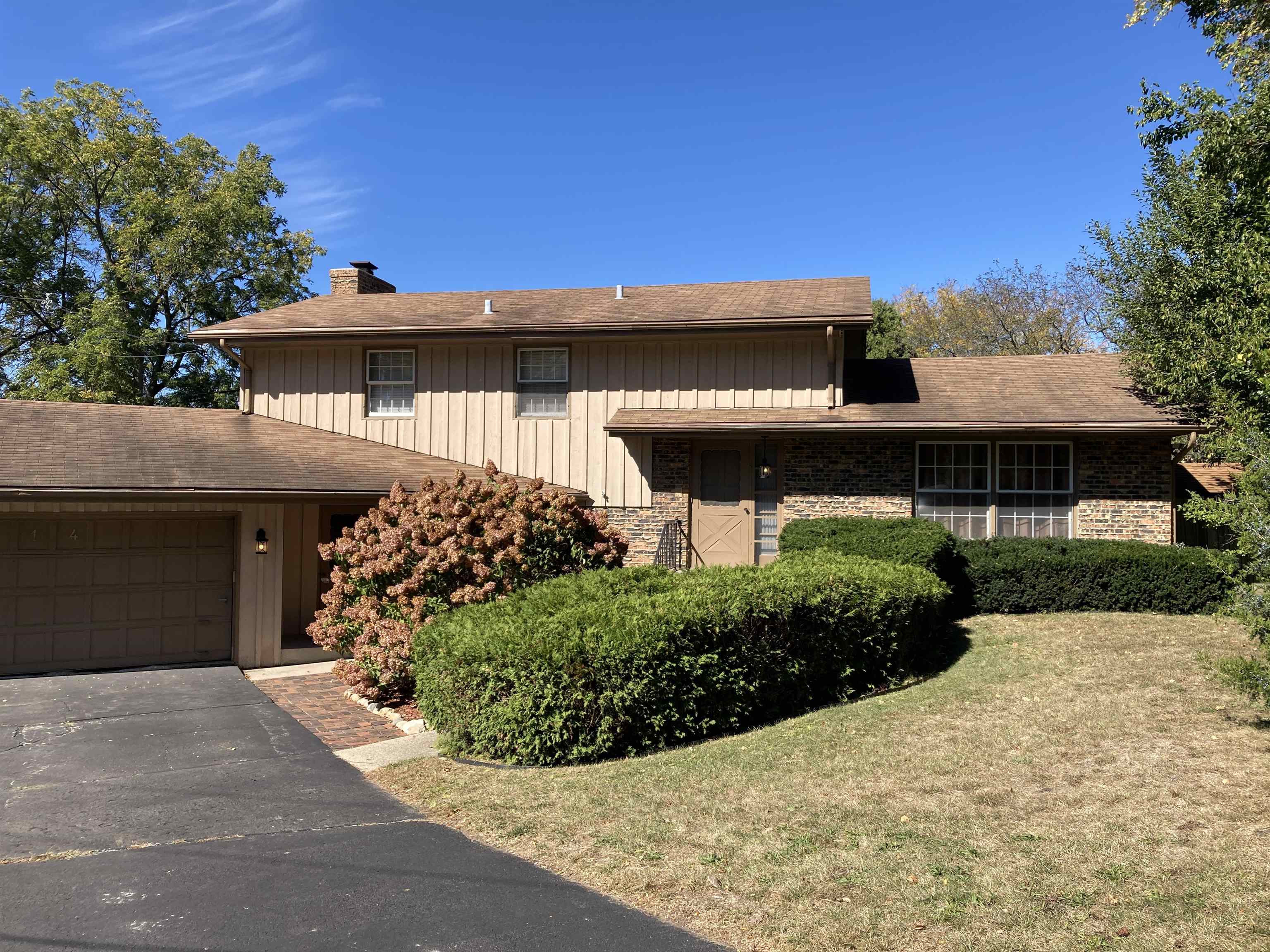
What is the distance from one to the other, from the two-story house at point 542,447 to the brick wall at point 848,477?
0.10 feet

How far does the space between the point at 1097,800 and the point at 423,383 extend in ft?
42.8

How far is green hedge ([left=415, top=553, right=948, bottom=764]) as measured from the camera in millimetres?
7613

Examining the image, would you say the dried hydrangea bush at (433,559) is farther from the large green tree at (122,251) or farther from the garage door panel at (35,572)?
the large green tree at (122,251)

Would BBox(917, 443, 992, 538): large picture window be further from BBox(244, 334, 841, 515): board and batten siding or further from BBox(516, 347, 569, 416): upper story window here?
BBox(516, 347, 569, 416): upper story window

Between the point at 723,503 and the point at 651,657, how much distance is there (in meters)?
7.70

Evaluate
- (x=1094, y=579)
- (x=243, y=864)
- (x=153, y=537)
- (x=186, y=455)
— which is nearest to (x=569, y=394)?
(x=186, y=455)

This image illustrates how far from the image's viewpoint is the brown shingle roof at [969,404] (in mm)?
13617

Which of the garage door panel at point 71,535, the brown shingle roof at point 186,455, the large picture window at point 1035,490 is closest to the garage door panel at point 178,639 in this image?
the garage door panel at point 71,535

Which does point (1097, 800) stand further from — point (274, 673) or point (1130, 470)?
point (274, 673)

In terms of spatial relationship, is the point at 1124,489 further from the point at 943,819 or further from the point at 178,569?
the point at 178,569

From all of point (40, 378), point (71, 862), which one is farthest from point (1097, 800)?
point (40, 378)

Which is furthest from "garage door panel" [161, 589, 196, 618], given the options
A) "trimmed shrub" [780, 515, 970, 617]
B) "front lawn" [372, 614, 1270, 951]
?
"trimmed shrub" [780, 515, 970, 617]

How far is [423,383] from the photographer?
16531 mm

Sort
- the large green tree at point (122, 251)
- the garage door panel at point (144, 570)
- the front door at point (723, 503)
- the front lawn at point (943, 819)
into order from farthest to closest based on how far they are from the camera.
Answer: the large green tree at point (122, 251)
the front door at point (723, 503)
the garage door panel at point (144, 570)
the front lawn at point (943, 819)
